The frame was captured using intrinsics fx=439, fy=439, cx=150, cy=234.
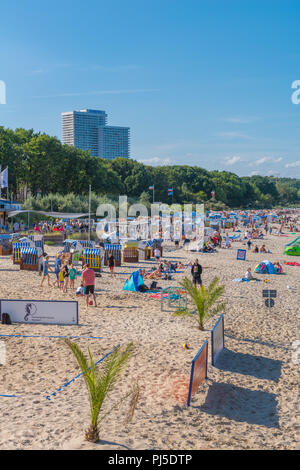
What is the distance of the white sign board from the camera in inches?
419

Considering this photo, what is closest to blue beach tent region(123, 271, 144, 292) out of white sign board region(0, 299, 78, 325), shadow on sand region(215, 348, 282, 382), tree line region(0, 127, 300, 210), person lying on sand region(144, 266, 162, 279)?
person lying on sand region(144, 266, 162, 279)

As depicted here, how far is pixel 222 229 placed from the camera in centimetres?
4916

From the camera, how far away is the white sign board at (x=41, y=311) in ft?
34.9

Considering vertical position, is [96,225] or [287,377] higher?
[96,225]

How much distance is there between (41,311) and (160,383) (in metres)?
4.28

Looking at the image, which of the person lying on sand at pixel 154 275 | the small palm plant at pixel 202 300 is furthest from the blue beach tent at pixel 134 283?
Result: the small palm plant at pixel 202 300

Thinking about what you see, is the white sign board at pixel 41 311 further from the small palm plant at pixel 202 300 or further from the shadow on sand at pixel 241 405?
the shadow on sand at pixel 241 405

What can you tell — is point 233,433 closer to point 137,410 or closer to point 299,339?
point 137,410

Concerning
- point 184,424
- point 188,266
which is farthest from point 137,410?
point 188,266

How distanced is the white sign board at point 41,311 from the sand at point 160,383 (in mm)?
242

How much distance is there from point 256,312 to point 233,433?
23.7 ft

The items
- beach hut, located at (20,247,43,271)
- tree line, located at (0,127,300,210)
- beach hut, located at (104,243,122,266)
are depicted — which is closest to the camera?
beach hut, located at (20,247,43,271)

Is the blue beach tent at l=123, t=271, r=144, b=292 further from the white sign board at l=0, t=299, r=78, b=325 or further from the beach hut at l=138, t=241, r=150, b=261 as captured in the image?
the beach hut at l=138, t=241, r=150, b=261

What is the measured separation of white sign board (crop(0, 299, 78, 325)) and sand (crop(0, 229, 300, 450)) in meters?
0.24
